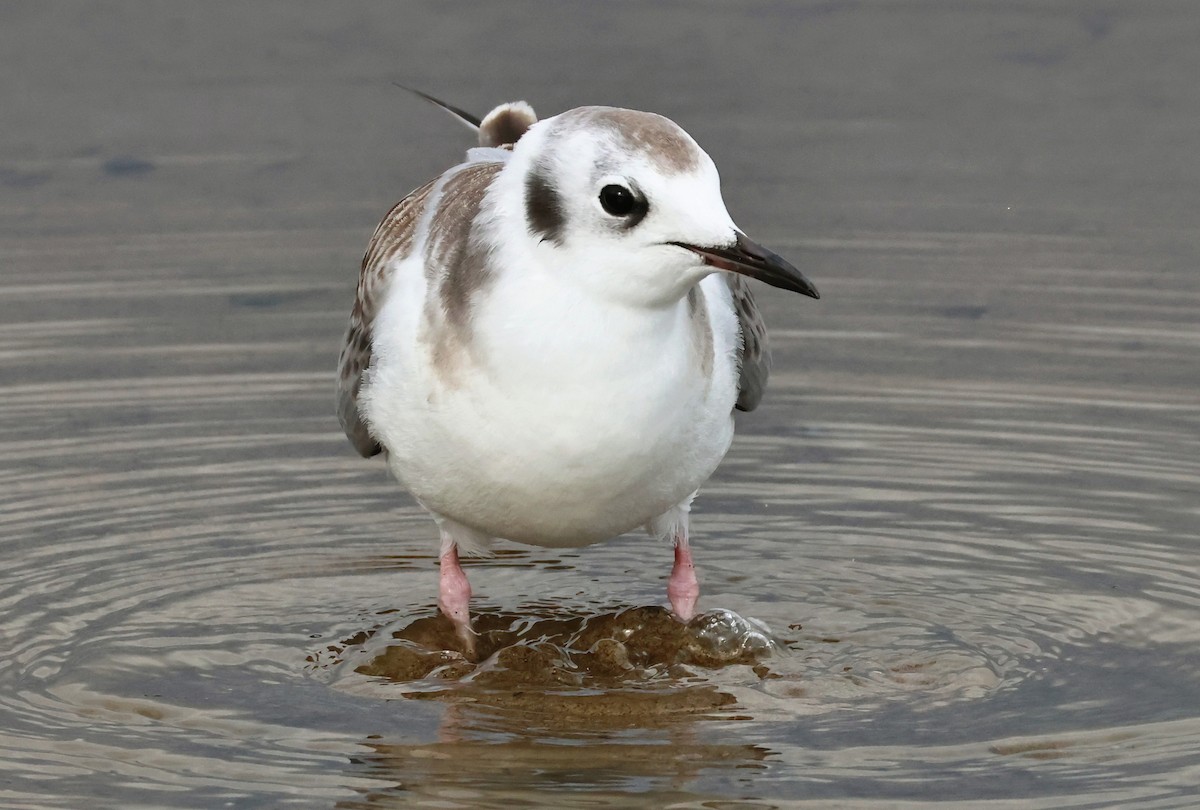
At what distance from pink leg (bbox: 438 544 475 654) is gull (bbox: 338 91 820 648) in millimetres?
441

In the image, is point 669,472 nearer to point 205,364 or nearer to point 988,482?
point 988,482

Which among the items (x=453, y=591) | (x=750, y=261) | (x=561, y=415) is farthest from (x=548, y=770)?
(x=750, y=261)

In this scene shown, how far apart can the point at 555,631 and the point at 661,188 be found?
2360mm

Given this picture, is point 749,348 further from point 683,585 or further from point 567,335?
point 567,335

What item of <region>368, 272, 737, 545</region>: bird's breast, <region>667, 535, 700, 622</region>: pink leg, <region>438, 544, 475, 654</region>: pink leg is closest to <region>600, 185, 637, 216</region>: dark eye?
<region>368, 272, 737, 545</region>: bird's breast

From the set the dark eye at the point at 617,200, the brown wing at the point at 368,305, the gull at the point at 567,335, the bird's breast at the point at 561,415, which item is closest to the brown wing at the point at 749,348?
the gull at the point at 567,335

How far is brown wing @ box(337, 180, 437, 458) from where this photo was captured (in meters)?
9.02

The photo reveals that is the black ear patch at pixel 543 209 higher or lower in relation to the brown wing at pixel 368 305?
higher

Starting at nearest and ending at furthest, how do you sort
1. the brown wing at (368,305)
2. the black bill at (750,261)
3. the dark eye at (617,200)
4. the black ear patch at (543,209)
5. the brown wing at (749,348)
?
the black bill at (750,261) → the dark eye at (617,200) → the black ear patch at (543,209) → the brown wing at (368,305) → the brown wing at (749,348)

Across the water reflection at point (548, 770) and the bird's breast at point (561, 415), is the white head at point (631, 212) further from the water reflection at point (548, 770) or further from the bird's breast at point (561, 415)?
the water reflection at point (548, 770)

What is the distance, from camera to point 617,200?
767 centimetres

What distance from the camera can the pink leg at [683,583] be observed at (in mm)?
9375

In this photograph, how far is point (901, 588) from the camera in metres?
9.50

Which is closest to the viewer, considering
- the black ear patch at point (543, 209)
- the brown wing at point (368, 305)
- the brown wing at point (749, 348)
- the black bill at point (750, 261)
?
the black bill at point (750, 261)
